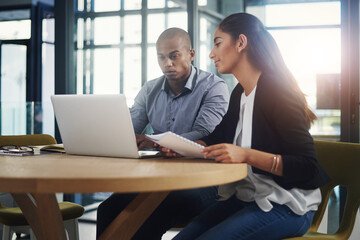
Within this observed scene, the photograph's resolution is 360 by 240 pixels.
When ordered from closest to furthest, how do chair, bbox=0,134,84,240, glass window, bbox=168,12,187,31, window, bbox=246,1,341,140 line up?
chair, bbox=0,134,84,240 → window, bbox=246,1,341,140 → glass window, bbox=168,12,187,31

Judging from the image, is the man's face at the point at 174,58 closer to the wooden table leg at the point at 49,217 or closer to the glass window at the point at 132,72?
the glass window at the point at 132,72

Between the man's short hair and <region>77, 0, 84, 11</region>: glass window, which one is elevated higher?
<region>77, 0, 84, 11</region>: glass window

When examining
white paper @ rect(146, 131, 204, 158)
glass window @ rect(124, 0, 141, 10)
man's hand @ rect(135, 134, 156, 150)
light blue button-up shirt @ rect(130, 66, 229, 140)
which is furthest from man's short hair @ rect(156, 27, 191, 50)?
white paper @ rect(146, 131, 204, 158)

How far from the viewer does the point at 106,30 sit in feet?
13.8

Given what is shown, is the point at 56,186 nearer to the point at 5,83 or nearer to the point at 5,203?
the point at 5,203

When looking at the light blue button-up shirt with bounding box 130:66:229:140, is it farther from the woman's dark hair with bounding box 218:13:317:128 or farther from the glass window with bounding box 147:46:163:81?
the glass window with bounding box 147:46:163:81

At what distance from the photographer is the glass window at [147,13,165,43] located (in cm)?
398

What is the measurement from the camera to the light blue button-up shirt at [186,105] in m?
2.55

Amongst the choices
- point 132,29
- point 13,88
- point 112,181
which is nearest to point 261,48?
point 112,181

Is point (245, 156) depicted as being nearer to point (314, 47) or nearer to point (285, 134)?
point (285, 134)

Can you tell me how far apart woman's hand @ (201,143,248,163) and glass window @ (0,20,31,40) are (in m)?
6.35

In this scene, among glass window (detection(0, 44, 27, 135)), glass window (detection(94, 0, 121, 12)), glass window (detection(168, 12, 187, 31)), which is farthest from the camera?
glass window (detection(0, 44, 27, 135))

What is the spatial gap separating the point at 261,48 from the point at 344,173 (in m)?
0.66

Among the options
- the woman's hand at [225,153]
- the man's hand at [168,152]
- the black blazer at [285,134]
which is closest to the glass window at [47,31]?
the man's hand at [168,152]
